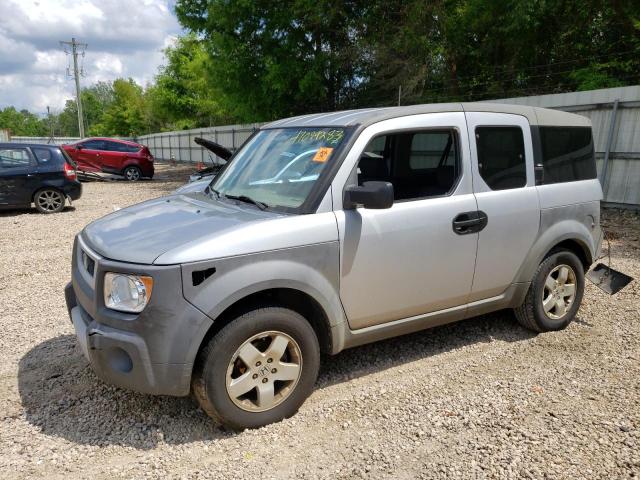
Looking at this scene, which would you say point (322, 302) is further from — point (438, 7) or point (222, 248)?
point (438, 7)

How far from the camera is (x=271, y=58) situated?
54.5ft

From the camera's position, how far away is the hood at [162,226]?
2740mm

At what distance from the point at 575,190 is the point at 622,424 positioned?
6.51 ft

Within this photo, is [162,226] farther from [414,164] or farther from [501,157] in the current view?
[501,157]

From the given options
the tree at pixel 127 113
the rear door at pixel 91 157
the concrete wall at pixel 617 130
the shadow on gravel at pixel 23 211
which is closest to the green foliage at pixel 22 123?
the tree at pixel 127 113

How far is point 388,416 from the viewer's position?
123 inches

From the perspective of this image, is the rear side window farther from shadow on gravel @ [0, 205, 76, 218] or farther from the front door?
shadow on gravel @ [0, 205, 76, 218]

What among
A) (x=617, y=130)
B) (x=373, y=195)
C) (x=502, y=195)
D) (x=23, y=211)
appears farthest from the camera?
(x=23, y=211)

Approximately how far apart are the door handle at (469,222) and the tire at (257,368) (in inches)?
51.2

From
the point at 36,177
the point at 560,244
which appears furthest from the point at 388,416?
the point at 36,177

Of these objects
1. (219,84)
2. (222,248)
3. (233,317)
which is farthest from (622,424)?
(219,84)

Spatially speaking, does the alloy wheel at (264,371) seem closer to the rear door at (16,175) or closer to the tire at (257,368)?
the tire at (257,368)

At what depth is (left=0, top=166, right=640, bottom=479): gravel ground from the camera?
8.74 ft

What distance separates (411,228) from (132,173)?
1807cm
